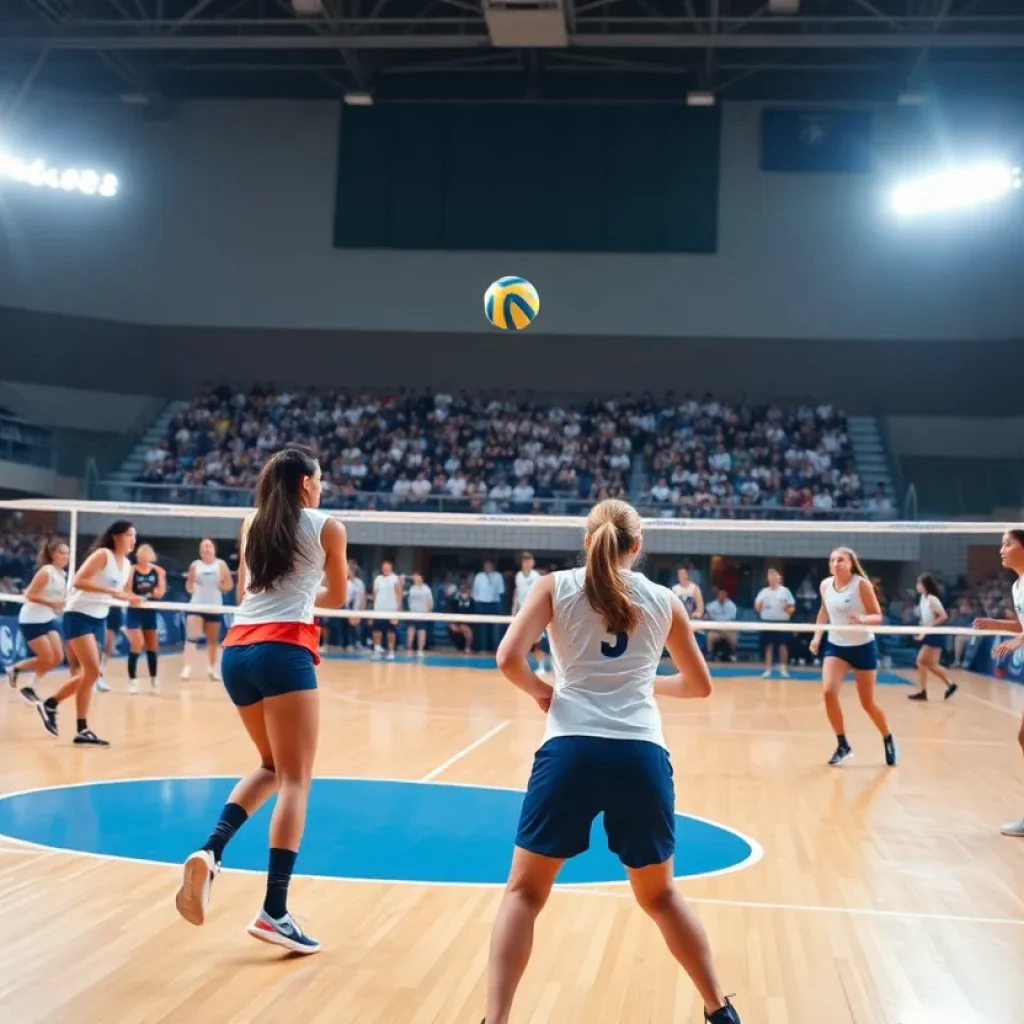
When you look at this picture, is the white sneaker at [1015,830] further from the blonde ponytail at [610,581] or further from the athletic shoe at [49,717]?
the athletic shoe at [49,717]

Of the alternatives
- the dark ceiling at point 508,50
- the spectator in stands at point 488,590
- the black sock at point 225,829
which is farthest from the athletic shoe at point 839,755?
the dark ceiling at point 508,50

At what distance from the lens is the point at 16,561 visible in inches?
862

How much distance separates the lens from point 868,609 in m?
9.51

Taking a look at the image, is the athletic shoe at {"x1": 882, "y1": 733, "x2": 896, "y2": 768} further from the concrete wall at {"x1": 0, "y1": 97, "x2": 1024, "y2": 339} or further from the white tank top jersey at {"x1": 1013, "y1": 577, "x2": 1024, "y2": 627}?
the concrete wall at {"x1": 0, "y1": 97, "x2": 1024, "y2": 339}

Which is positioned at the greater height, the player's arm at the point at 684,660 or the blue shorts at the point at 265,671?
the player's arm at the point at 684,660

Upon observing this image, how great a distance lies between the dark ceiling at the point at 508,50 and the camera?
72.9 feet

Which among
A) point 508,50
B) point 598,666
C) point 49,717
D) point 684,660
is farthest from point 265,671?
point 508,50

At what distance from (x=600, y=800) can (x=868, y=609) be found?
6595 mm

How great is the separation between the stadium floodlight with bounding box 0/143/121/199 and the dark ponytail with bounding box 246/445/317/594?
2511cm

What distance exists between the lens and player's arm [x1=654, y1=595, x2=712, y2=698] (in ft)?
12.0

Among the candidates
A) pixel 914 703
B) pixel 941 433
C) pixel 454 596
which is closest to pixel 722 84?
pixel 941 433

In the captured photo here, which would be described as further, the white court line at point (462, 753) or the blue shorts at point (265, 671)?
the white court line at point (462, 753)

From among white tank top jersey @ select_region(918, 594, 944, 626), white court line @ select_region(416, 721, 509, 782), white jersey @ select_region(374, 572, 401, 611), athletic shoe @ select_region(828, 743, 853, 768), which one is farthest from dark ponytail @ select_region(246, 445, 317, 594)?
white jersey @ select_region(374, 572, 401, 611)

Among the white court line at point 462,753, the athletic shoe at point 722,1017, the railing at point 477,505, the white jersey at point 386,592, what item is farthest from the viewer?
the railing at point 477,505
